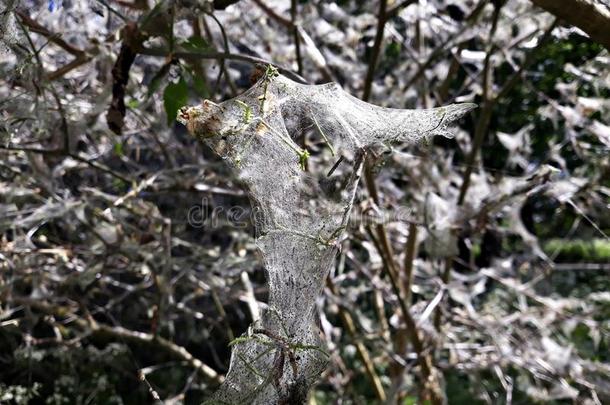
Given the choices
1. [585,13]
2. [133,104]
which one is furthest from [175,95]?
[585,13]

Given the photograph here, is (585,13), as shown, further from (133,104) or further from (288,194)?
(133,104)

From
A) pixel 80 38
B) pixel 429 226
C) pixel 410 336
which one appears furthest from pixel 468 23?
pixel 80 38

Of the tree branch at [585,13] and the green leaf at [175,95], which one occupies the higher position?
the tree branch at [585,13]

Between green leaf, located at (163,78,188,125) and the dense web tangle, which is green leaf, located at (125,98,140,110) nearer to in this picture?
green leaf, located at (163,78,188,125)

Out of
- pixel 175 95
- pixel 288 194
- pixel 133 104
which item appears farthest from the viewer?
pixel 133 104

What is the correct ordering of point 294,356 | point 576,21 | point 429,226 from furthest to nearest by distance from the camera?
point 429,226, point 576,21, point 294,356

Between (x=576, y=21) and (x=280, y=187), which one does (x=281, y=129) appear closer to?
(x=280, y=187)

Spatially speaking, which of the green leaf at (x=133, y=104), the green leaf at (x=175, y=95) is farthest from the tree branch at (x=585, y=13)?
the green leaf at (x=133, y=104)

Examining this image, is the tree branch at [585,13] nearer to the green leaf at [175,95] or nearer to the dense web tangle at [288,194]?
the dense web tangle at [288,194]
